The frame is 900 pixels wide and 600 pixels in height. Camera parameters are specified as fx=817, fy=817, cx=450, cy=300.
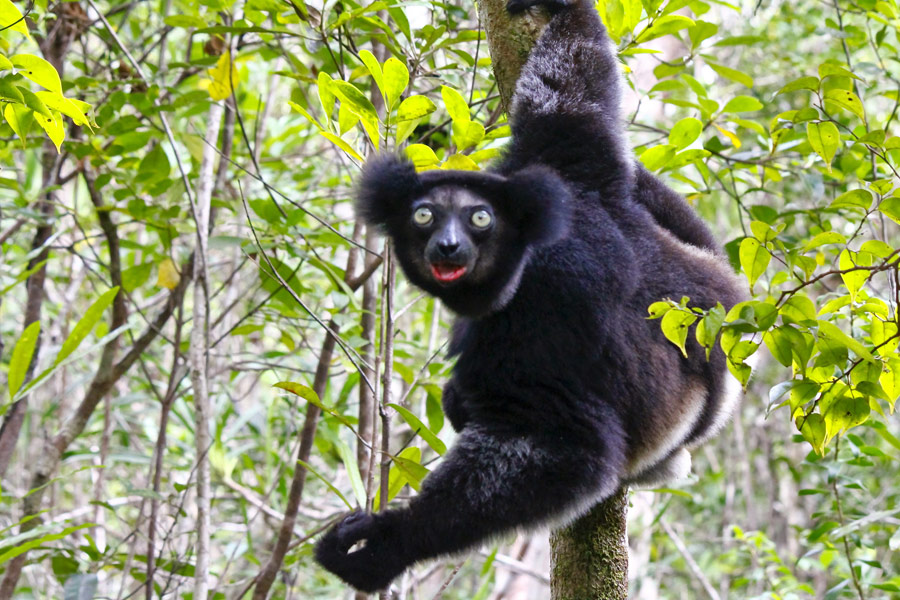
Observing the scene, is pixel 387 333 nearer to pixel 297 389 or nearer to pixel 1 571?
pixel 297 389

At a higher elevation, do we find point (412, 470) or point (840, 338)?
point (412, 470)

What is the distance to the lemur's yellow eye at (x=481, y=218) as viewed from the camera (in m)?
2.73

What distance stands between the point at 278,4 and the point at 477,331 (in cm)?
145

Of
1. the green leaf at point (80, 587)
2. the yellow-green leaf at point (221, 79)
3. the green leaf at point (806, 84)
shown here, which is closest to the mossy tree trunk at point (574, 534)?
the green leaf at point (806, 84)

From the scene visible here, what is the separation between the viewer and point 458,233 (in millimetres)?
2682

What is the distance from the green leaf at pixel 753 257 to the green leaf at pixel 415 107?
3.43 feet

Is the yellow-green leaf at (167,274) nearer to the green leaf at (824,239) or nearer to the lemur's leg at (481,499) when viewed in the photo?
the lemur's leg at (481,499)

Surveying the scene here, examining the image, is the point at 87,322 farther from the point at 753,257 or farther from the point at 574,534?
the point at 753,257

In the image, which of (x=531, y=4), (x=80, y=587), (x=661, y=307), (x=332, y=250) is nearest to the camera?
(x=661, y=307)

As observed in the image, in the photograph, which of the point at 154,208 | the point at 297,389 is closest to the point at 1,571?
the point at 154,208

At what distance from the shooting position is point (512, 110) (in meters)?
2.83

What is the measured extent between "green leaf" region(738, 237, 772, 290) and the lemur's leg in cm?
84

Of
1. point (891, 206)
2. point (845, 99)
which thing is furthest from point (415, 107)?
point (891, 206)

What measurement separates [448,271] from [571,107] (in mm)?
727
